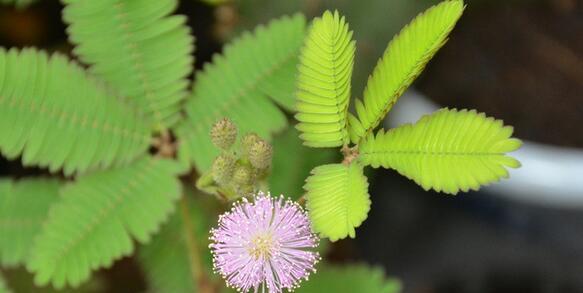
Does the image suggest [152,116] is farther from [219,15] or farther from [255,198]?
[219,15]

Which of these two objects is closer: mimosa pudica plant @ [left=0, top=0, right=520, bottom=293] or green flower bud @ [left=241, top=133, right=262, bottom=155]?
green flower bud @ [left=241, top=133, right=262, bottom=155]

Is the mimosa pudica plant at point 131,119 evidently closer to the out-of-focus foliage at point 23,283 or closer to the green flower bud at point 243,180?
the green flower bud at point 243,180

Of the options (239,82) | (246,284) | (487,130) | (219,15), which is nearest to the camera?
(487,130)

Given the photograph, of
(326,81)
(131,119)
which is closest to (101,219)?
(131,119)

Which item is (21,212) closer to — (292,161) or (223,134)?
(292,161)

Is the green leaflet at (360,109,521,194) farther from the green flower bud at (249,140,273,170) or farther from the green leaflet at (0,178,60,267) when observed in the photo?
the green leaflet at (0,178,60,267)

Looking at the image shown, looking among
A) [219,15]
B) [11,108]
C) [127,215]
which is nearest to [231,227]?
[127,215]

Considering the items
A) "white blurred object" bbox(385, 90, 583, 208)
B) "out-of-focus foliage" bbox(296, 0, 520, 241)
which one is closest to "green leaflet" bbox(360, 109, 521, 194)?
"out-of-focus foliage" bbox(296, 0, 520, 241)
